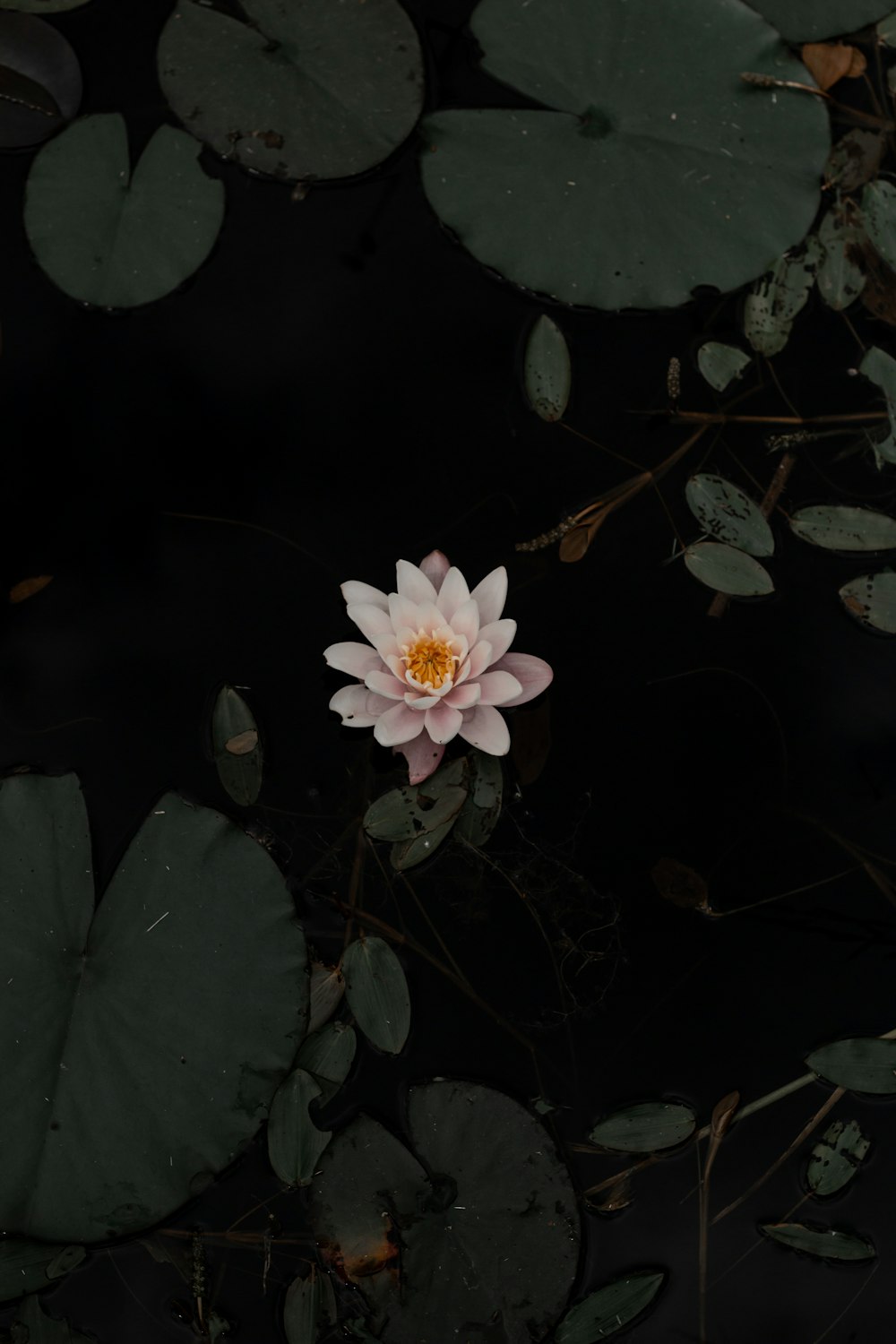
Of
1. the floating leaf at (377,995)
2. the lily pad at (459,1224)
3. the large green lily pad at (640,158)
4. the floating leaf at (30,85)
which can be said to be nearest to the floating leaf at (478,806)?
the floating leaf at (377,995)

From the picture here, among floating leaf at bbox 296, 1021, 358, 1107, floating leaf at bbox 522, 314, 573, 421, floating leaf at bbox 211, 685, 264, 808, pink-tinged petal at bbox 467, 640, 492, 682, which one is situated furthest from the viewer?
floating leaf at bbox 522, 314, 573, 421

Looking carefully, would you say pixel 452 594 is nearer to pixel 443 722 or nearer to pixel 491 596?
pixel 491 596

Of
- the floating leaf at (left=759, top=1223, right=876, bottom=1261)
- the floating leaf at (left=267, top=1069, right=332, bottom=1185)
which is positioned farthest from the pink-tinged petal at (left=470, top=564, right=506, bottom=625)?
the floating leaf at (left=759, top=1223, right=876, bottom=1261)

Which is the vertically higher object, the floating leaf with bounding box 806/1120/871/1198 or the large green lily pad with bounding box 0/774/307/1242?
the large green lily pad with bounding box 0/774/307/1242

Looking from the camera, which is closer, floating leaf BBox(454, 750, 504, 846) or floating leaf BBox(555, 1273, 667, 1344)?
floating leaf BBox(555, 1273, 667, 1344)

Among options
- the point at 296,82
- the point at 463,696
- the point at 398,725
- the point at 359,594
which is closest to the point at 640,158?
the point at 296,82

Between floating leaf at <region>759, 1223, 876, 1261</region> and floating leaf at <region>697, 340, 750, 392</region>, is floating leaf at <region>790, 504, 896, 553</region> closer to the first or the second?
floating leaf at <region>697, 340, 750, 392</region>
